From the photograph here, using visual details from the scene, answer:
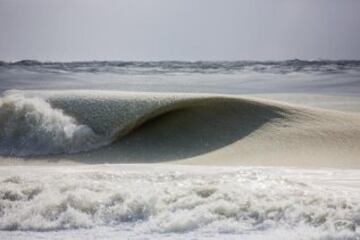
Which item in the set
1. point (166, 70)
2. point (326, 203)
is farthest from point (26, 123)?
point (166, 70)

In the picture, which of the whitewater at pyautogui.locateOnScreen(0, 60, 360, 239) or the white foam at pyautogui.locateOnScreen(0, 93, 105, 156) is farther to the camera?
the white foam at pyautogui.locateOnScreen(0, 93, 105, 156)

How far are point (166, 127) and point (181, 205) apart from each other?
245cm

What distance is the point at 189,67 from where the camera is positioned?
30.8 ft

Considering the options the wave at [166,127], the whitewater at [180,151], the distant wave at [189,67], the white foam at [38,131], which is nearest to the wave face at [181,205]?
the whitewater at [180,151]

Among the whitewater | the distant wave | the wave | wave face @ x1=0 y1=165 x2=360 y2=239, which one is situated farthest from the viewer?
the distant wave

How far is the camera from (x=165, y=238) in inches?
106

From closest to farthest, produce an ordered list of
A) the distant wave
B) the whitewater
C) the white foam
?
the whitewater
the white foam
the distant wave

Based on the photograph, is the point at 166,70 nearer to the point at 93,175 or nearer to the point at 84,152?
the point at 84,152

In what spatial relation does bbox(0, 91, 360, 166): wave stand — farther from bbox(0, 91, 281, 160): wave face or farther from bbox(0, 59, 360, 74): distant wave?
bbox(0, 59, 360, 74): distant wave

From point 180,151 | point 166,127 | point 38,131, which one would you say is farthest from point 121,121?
point 38,131

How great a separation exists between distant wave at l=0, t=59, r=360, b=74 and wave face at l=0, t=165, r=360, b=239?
5.60m

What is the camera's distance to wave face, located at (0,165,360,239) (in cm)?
279

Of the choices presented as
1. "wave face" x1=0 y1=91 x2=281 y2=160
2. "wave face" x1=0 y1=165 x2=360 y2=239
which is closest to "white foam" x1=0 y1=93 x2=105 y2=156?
"wave face" x1=0 y1=91 x2=281 y2=160

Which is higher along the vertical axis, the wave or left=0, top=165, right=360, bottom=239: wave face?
the wave
